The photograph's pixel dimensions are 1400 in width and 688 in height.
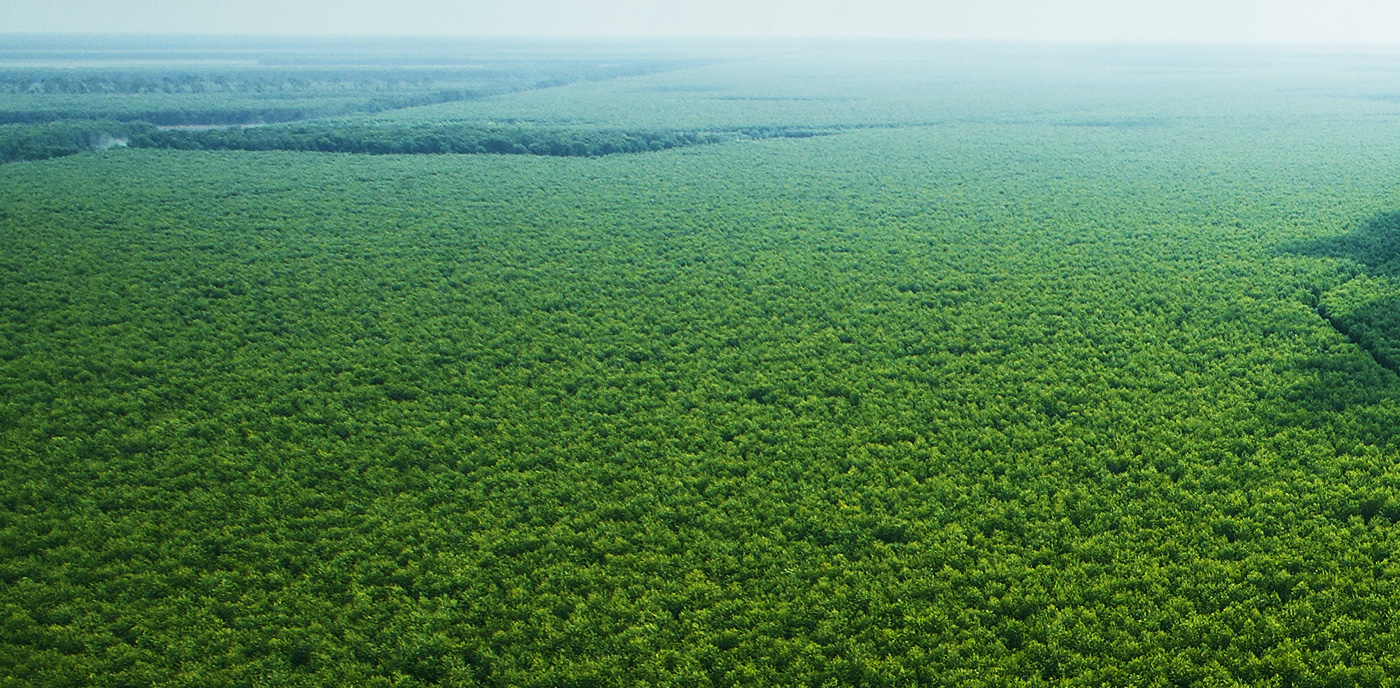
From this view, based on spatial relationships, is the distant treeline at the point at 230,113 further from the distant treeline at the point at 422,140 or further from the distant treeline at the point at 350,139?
the distant treeline at the point at 422,140

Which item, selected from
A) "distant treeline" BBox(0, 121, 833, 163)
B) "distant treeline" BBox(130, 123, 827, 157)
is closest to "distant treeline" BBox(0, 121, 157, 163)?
"distant treeline" BBox(0, 121, 833, 163)

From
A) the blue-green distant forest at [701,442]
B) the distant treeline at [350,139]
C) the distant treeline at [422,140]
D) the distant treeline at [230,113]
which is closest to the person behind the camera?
the blue-green distant forest at [701,442]

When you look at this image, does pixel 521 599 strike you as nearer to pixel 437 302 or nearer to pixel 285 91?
pixel 437 302

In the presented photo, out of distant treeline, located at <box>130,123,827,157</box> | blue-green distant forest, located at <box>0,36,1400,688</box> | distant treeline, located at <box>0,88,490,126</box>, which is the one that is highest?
distant treeline, located at <box>0,88,490,126</box>

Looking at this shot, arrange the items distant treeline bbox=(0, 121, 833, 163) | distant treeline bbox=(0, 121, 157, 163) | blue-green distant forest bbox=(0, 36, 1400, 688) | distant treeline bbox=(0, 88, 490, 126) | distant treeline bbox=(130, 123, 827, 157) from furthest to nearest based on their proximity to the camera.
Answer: distant treeline bbox=(0, 88, 490, 126)
distant treeline bbox=(130, 123, 827, 157)
distant treeline bbox=(0, 121, 833, 163)
distant treeline bbox=(0, 121, 157, 163)
blue-green distant forest bbox=(0, 36, 1400, 688)

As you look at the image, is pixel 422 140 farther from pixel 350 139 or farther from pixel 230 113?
pixel 230 113

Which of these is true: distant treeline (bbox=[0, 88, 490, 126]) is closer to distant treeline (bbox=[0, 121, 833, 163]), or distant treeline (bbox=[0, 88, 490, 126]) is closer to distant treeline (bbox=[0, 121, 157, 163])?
distant treeline (bbox=[0, 121, 157, 163])

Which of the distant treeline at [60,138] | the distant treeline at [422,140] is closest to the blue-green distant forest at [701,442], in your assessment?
the distant treeline at [60,138]

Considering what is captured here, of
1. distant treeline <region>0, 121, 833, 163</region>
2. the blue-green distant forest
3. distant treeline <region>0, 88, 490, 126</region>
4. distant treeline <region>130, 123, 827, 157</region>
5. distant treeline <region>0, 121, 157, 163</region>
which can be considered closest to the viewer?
the blue-green distant forest

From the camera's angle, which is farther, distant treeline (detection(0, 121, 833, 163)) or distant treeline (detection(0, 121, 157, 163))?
distant treeline (detection(0, 121, 833, 163))
